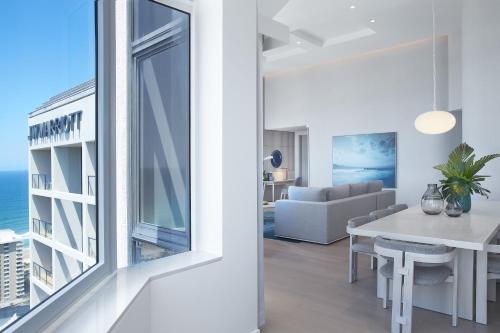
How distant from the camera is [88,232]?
1738mm

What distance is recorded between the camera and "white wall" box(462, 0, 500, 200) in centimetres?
519

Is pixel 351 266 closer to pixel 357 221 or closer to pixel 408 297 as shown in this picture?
pixel 357 221

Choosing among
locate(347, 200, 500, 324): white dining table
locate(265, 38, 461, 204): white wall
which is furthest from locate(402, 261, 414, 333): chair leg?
locate(265, 38, 461, 204): white wall

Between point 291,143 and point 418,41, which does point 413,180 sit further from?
point 291,143

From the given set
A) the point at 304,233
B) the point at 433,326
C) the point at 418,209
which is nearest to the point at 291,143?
the point at 304,233

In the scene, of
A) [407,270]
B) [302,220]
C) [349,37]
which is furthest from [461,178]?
[349,37]

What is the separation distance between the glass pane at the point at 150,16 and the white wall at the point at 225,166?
0.61ft

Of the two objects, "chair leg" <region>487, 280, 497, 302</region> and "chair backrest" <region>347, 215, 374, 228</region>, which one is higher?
"chair backrest" <region>347, 215, 374, 228</region>

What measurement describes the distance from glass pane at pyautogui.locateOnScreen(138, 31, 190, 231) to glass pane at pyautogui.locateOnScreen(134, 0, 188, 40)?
0.16 m

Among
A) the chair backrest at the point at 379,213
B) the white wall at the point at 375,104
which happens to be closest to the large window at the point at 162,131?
the chair backrest at the point at 379,213

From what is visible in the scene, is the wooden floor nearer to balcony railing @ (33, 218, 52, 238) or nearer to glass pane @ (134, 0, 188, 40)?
balcony railing @ (33, 218, 52, 238)

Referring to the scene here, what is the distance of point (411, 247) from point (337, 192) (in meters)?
3.26

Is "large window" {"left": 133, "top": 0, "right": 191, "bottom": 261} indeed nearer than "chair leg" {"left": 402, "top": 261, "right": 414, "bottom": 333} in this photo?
Yes

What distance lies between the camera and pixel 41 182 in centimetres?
134
